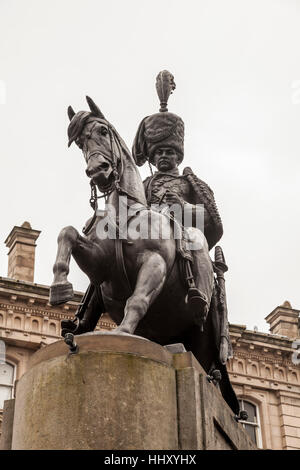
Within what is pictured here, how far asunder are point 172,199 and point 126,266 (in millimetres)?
1597

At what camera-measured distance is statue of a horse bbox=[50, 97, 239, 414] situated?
26.9 ft

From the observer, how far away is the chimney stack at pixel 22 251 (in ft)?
112

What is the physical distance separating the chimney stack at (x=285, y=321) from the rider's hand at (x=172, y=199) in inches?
1138

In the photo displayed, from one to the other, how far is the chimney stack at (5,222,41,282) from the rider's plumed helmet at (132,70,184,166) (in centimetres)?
2353

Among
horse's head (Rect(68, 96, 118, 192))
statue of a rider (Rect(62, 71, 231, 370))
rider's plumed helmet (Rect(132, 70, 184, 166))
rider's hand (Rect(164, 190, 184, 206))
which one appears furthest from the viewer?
rider's plumed helmet (Rect(132, 70, 184, 166))

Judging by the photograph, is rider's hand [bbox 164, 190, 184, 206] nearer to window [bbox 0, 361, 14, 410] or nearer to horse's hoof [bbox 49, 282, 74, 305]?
horse's hoof [bbox 49, 282, 74, 305]

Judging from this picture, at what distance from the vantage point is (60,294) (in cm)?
802

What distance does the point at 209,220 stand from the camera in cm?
1002

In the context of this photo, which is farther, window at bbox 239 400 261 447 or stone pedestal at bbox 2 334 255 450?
window at bbox 239 400 261 447

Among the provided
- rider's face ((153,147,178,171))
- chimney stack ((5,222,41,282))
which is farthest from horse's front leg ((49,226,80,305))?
chimney stack ((5,222,41,282))

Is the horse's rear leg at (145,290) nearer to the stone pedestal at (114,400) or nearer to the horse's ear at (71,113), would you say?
the stone pedestal at (114,400)

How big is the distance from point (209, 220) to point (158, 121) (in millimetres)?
1211

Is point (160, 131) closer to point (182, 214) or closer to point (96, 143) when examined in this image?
point (182, 214)
